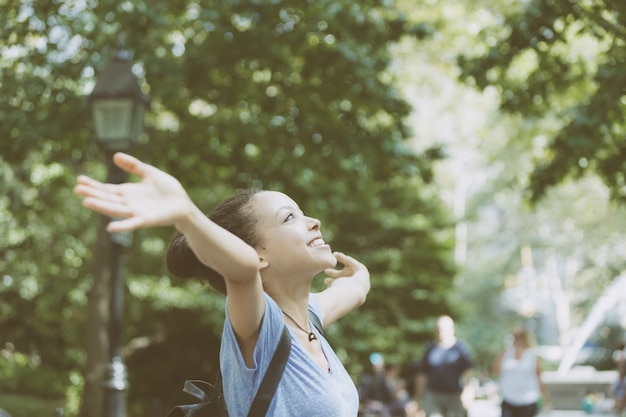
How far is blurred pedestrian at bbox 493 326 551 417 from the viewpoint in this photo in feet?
34.8

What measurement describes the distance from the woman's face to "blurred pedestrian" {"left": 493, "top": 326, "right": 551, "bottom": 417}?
8.40m

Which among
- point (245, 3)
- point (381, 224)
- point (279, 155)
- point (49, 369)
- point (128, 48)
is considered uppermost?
point (245, 3)

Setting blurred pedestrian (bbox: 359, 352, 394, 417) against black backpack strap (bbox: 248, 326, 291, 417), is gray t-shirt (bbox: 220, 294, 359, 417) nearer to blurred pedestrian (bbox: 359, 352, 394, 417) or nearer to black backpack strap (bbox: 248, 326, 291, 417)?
black backpack strap (bbox: 248, 326, 291, 417)

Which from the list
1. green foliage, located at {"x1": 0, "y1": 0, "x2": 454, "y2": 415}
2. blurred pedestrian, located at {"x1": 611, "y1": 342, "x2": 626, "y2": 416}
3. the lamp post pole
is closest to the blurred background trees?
green foliage, located at {"x1": 0, "y1": 0, "x2": 454, "y2": 415}

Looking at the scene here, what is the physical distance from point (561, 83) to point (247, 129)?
3.97m

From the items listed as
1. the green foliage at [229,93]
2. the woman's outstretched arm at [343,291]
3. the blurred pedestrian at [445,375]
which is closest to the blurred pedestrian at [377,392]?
the green foliage at [229,93]

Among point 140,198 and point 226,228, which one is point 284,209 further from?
point 140,198

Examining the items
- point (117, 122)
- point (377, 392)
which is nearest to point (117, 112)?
point (117, 122)

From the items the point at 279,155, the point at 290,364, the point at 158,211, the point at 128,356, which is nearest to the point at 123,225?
the point at 158,211

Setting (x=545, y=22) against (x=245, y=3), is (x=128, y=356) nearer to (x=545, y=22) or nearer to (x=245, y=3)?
(x=245, y=3)

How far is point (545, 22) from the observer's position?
28.9 feet

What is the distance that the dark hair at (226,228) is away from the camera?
267cm

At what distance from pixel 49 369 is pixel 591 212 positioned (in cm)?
1897

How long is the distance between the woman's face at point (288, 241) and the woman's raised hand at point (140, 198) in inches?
25.9
